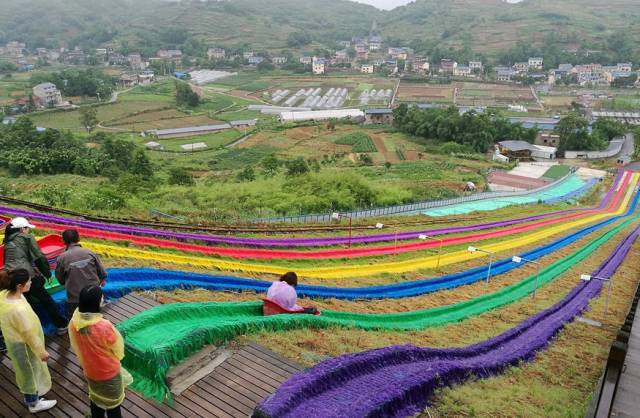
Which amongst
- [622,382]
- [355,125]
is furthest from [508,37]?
[622,382]

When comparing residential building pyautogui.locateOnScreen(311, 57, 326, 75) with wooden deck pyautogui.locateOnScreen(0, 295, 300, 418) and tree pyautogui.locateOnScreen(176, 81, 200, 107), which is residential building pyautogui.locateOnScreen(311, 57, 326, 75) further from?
wooden deck pyautogui.locateOnScreen(0, 295, 300, 418)

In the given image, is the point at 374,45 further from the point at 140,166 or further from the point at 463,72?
the point at 140,166

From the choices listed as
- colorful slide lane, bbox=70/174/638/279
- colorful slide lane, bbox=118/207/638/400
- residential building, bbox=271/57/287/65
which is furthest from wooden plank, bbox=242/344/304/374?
residential building, bbox=271/57/287/65

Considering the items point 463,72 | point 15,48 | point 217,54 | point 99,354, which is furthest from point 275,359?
point 15,48

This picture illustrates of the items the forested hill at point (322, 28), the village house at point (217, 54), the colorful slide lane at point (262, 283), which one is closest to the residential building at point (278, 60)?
the village house at point (217, 54)

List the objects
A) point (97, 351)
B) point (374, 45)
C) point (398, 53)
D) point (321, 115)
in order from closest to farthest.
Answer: point (97, 351), point (321, 115), point (398, 53), point (374, 45)

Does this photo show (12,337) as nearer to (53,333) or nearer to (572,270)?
(53,333)

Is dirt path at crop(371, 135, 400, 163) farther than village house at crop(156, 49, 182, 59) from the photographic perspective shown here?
No
